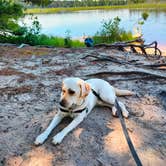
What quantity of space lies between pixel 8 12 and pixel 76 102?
746cm

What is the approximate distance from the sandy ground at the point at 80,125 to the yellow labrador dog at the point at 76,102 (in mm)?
62

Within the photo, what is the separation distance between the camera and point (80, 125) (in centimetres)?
329

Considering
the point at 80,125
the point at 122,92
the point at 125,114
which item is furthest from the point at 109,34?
the point at 80,125

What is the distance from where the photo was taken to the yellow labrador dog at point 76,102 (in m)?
3.06

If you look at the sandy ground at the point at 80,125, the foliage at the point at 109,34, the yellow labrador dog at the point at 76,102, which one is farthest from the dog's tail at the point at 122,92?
the foliage at the point at 109,34

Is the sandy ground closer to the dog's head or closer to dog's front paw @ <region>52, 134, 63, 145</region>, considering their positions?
dog's front paw @ <region>52, 134, 63, 145</region>

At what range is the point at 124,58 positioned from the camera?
7.07 metres

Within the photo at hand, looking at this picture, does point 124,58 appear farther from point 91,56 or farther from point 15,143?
point 15,143

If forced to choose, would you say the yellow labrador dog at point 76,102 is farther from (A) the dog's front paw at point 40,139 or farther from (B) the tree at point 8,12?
(B) the tree at point 8,12

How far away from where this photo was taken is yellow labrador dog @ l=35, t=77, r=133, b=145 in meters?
3.06

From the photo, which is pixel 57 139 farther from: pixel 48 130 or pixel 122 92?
pixel 122 92

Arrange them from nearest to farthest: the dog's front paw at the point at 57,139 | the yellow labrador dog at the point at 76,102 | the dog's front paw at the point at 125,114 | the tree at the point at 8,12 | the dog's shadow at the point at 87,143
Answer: the dog's shadow at the point at 87,143, the dog's front paw at the point at 57,139, the yellow labrador dog at the point at 76,102, the dog's front paw at the point at 125,114, the tree at the point at 8,12

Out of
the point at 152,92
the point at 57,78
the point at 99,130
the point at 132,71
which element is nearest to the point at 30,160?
the point at 99,130

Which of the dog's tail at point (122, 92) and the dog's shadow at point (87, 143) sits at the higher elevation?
the dog's tail at point (122, 92)
